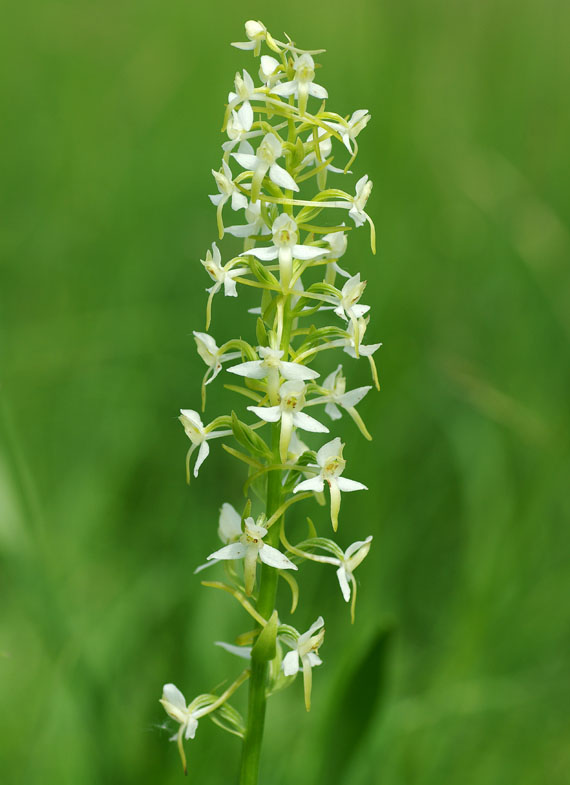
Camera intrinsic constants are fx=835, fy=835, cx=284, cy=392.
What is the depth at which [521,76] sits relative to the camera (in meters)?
5.22

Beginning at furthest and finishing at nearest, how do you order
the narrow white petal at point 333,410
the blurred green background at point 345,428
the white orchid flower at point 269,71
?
the blurred green background at point 345,428, the narrow white petal at point 333,410, the white orchid flower at point 269,71

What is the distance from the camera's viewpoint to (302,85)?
1.76m

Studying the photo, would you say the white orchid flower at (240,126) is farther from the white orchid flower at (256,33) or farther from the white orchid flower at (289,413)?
the white orchid flower at (289,413)

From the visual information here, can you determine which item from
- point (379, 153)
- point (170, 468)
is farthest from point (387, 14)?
point (170, 468)

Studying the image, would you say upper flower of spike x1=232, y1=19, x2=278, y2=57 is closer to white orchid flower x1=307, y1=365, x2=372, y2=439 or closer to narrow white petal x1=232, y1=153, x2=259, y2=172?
narrow white petal x1=232, y1=153, x2=259, y2=172

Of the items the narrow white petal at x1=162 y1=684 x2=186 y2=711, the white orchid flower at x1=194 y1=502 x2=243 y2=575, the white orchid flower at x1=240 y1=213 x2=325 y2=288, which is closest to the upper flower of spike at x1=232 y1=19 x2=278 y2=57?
the white orchid flower at x1=240 y1=213 x2=325 y2=288

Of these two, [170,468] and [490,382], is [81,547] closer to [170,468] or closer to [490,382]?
[170,468]

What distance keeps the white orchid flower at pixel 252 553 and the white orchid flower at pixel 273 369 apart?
0.27m

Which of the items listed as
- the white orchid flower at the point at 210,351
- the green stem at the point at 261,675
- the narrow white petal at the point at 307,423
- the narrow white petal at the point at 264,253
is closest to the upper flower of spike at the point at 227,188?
the narrow white petal at the point at 264,253

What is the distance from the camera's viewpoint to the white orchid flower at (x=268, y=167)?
66.9 inches

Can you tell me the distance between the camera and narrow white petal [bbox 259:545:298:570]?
5.28ft

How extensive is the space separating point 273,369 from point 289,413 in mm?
96

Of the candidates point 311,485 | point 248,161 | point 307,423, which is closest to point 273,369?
point 307,423

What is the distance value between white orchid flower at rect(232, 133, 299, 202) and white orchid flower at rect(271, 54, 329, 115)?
0.10 m
